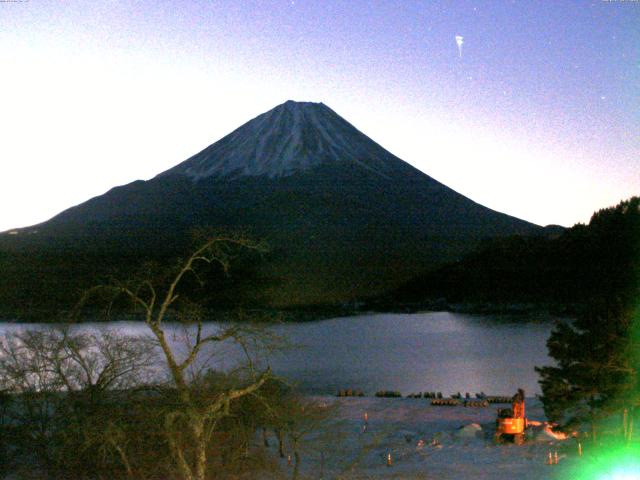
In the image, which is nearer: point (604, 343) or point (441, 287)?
point (604, 343)

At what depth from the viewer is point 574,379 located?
30.6ft

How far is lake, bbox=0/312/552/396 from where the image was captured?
23.9 m

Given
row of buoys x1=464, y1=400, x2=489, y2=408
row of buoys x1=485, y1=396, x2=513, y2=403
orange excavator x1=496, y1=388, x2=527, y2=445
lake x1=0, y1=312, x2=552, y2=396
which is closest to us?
orange excavator x1=496, y1=388, x2=527, y2=445

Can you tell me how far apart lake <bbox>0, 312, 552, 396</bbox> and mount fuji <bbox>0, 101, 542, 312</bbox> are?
10.1 metres

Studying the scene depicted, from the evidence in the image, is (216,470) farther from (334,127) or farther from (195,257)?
(334,127)

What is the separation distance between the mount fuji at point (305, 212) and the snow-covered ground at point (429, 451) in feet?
132

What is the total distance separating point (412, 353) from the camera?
34719 millimetres

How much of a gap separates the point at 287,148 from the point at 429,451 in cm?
6514

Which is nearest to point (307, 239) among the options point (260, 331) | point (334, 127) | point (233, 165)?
point (233, 165)

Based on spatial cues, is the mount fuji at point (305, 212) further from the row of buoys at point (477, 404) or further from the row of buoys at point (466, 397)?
the row of buoys at point (477, 404)

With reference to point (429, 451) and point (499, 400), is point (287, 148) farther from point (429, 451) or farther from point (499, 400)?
point (429, 451)

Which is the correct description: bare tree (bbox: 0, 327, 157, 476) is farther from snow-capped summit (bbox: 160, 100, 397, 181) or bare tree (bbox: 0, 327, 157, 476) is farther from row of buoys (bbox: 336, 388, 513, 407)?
snow-capped summit (bbox: 160, 100, 397, 181)

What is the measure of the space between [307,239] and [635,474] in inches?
2322

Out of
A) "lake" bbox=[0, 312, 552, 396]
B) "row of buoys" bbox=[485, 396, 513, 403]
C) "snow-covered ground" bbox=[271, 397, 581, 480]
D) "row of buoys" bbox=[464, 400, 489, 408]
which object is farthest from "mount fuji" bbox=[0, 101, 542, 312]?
"snow-covered ground" bbox=[271, 397, 581, 480]
